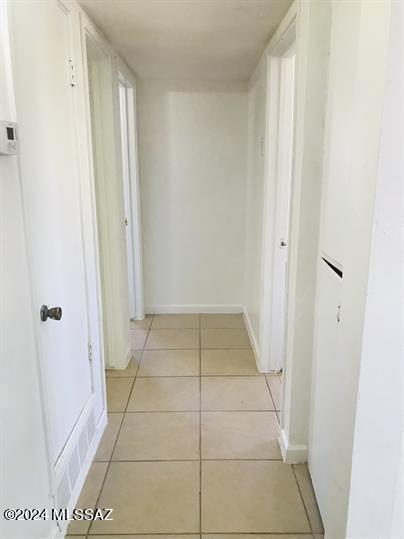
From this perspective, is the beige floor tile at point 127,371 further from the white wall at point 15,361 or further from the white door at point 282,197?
the white wall at point 15,361

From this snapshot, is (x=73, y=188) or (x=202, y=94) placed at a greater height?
(x=202, y=94)

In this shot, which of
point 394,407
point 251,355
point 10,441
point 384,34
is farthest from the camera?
point 251,355

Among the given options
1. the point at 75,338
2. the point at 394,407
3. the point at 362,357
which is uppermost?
Result: the point at 362,357

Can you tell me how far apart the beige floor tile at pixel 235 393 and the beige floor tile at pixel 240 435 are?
0.08 m

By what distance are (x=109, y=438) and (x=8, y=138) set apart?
1659mm

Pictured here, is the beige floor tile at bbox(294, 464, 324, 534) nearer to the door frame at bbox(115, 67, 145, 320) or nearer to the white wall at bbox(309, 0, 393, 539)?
the white wall at bbox(309, 0, 393, 539)

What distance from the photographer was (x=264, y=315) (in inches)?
112

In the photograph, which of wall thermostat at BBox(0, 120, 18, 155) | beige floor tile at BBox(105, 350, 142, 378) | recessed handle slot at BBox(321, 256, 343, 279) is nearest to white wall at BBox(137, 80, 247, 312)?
beige floor tile at BBox(105, 350, 142, 378)

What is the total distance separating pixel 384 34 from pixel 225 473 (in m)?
1.84

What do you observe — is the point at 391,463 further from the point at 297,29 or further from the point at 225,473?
the point at 297,29

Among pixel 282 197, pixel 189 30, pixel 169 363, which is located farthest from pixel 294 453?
pixel 189 30

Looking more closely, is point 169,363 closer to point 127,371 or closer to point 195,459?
point 127,371

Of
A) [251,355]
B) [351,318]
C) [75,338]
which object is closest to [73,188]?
[75,338]

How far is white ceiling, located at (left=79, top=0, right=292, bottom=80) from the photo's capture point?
1872 millimetres
